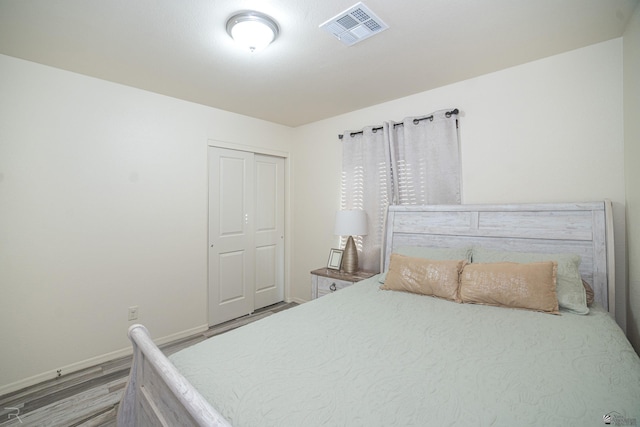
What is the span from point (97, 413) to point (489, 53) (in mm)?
3729

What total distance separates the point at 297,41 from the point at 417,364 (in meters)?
2.02

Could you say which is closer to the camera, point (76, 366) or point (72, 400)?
point (72, 400)

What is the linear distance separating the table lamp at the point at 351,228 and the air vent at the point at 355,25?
1.60m

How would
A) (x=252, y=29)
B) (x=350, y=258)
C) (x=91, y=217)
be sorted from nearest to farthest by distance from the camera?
(x=252, y=29), (x=91, y=217), (x=350, y=258)

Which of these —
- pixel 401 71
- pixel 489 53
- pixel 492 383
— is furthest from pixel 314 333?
pixel 489 53

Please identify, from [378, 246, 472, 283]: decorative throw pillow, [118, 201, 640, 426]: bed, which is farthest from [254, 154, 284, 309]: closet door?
[118, 201, 640, 426]: bed

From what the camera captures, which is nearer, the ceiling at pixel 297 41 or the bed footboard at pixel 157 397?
the bed footboard at pixel 157 397

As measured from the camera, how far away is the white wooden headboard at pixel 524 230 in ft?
6.42

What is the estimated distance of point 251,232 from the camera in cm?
379

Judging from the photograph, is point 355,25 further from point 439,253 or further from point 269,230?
point 269,230

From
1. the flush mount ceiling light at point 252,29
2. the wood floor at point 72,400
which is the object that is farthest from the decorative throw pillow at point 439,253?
the wood floor at point 72,400

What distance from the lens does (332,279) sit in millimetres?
2992
